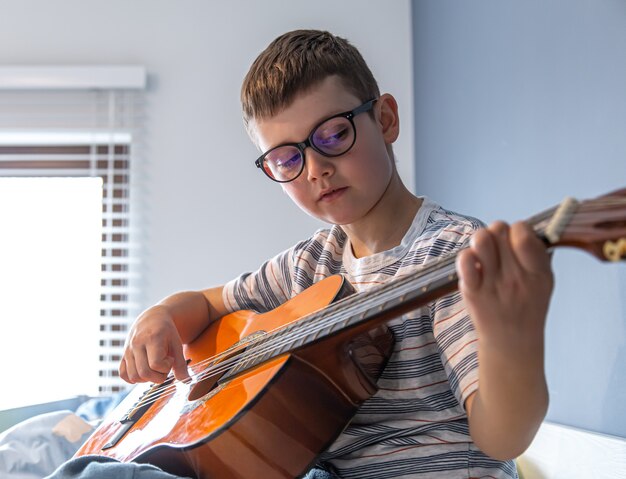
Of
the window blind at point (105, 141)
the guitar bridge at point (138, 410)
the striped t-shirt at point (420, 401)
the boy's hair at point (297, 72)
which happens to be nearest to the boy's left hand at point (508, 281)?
the striped t-shirt at point (420, 401)

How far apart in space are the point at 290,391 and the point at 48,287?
2.29 metres

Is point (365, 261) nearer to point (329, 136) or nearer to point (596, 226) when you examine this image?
point (329, 136)

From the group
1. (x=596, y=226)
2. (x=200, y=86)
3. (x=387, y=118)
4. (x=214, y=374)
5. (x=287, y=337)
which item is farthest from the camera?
(x=200, y=86)

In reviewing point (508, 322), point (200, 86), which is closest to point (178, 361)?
point (508, 322)

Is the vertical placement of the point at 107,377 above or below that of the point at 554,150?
below

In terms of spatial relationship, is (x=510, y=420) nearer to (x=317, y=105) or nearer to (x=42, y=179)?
(x=317, y=105)

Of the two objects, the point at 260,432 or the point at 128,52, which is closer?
the point at 260,432

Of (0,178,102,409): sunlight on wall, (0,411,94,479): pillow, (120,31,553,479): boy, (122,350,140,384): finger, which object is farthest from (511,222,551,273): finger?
(0,178,102,409): sunlight on wall

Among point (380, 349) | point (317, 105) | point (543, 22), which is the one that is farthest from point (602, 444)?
point (543, 22)

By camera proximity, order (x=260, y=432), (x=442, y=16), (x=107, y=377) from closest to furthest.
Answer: (x=260, y=432) < (x=442, y=16) < (x=107, y=377)

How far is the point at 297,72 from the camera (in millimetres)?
1011

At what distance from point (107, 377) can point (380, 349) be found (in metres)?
2.08

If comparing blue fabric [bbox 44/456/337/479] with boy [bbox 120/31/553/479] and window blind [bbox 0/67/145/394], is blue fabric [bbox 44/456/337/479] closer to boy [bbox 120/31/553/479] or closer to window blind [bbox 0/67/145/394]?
boy [bbox 120/31/553/479]

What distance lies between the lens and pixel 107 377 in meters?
2.73
